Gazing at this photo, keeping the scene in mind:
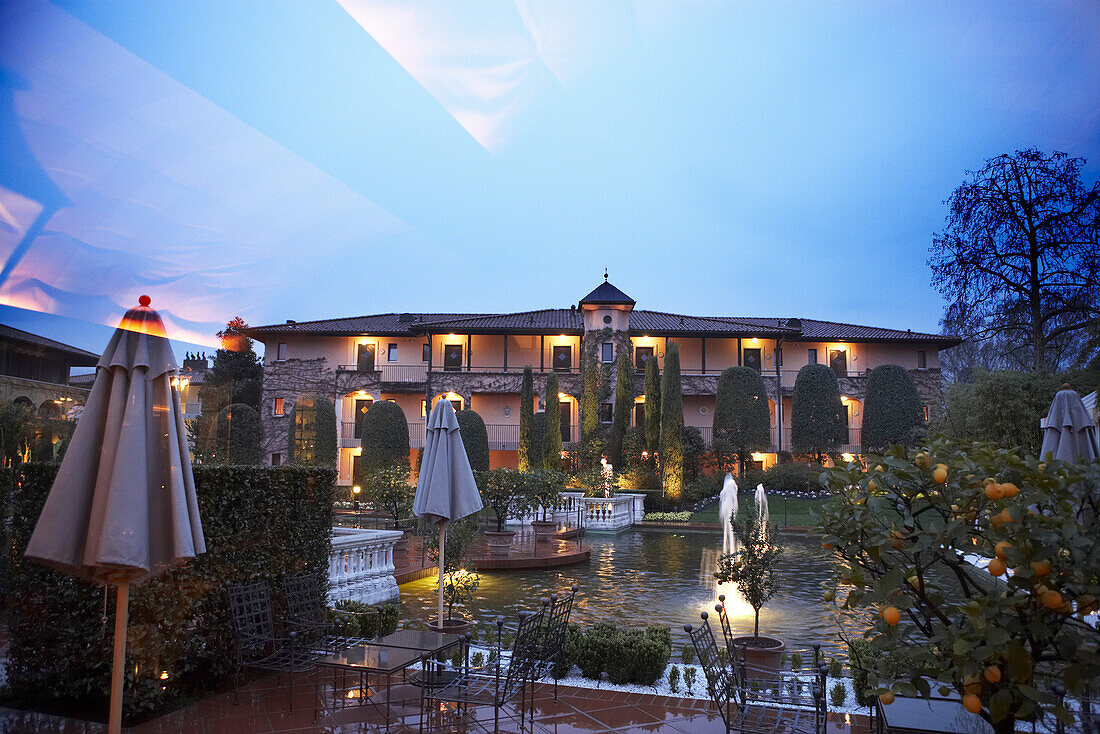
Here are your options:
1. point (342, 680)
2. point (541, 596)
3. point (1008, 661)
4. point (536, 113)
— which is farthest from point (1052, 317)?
point (536, 113)

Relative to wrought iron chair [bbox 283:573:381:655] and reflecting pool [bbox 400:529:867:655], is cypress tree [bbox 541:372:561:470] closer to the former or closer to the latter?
reflecting pool [bbox 400:529:867:655]

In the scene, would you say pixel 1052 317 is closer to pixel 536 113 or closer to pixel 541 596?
pixel 541 596

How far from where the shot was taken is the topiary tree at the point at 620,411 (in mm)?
26688

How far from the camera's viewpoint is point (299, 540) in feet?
22.1

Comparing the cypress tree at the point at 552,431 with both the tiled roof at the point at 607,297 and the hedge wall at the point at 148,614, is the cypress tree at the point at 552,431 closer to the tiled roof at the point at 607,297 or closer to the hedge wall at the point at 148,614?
the tiled roof at the point at 607,297

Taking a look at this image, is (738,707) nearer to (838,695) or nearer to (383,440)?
(838,695)

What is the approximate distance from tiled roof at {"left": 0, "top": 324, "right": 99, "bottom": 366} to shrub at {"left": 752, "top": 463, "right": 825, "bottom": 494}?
2336 cm

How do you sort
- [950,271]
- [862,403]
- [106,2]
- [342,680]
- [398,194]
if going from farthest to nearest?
[862,403] < [398,194] < [950,271] < [342,680] < [106,2]

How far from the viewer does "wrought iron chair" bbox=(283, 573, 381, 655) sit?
6.07 metres

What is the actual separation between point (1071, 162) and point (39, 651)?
31.8ft

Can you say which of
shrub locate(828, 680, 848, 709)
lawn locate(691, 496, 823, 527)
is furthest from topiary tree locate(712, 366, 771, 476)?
shrub locate(828, 680, 848, 709)

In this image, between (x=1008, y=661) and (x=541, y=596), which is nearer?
(x=1008, y=661)

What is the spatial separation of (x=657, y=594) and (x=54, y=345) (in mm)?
8648

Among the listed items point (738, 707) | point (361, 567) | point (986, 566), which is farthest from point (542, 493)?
point (986, 566)
